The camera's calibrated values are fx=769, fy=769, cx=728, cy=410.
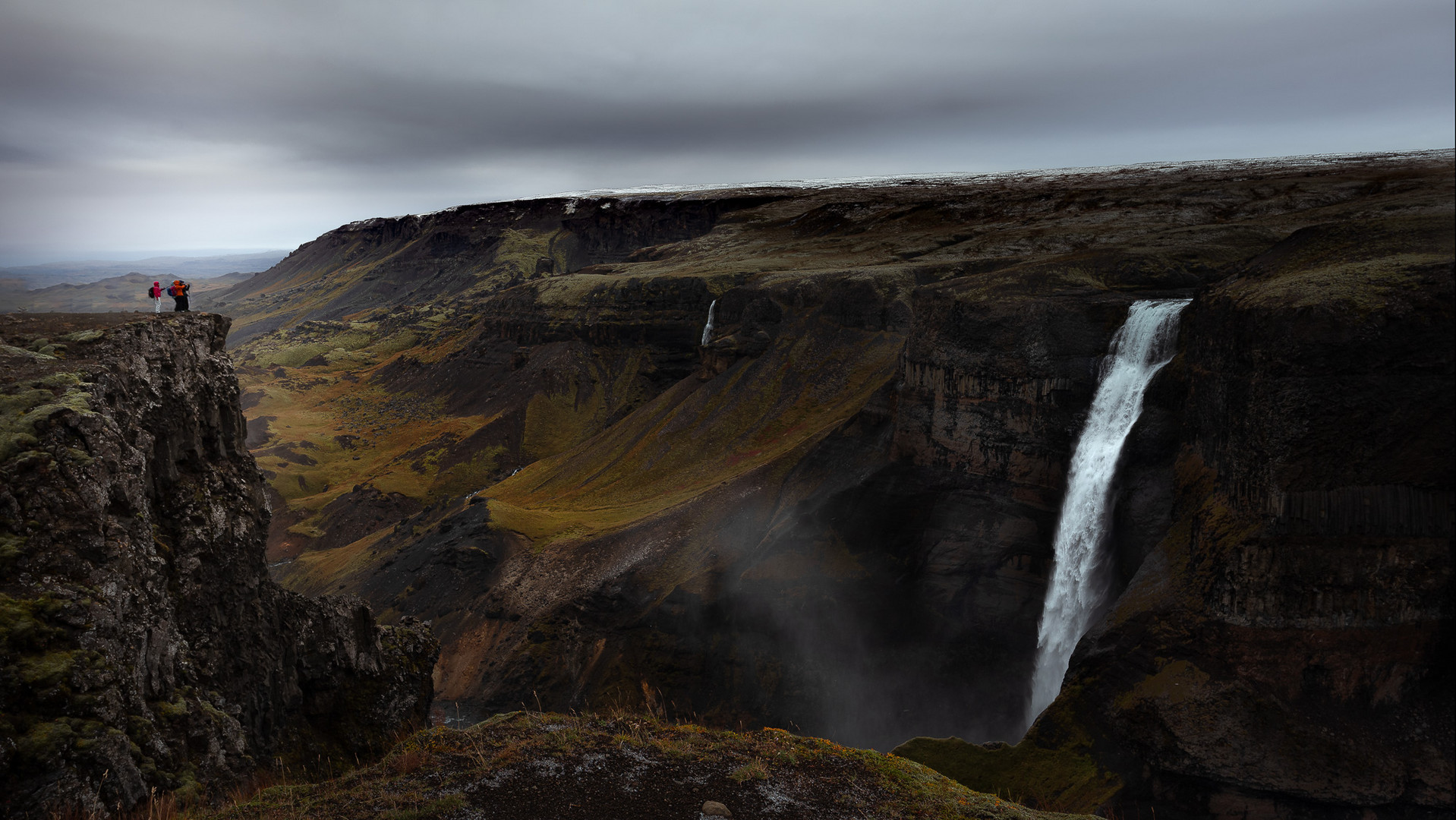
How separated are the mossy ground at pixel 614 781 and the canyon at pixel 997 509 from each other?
657 cm

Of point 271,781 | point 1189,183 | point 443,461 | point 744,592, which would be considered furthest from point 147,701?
point 1189,183

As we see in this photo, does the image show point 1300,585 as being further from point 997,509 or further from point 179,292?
point 179,292

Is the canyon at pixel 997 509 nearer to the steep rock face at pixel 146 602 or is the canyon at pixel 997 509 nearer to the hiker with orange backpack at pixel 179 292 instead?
the steep rock face at pixel 146 602

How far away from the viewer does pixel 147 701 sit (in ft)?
38.6

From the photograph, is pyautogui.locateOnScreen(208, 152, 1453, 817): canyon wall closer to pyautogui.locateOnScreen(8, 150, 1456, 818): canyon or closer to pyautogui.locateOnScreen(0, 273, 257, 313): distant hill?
pyautogui.locateOnScreen(8, 150, 1456, 818): canyon

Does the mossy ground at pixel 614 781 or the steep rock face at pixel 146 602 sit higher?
the steep rock face at pixel 146 602

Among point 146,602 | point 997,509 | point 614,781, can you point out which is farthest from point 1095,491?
point 146,602

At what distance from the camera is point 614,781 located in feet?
42.4

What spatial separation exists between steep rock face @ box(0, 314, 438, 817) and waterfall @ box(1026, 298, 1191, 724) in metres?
22.4

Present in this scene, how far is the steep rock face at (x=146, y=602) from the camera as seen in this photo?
395 inches

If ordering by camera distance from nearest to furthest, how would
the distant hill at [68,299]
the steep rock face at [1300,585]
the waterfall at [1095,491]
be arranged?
the distant hill at [68,299] < the steep rock face at [1300,585] < the waterfall at [1095,491]

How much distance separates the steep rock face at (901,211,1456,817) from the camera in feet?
57.0

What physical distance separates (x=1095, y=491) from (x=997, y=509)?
16.5 ft

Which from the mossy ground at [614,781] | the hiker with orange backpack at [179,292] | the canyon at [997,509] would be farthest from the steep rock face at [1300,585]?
the hiker with orange backpack at [179,292]
